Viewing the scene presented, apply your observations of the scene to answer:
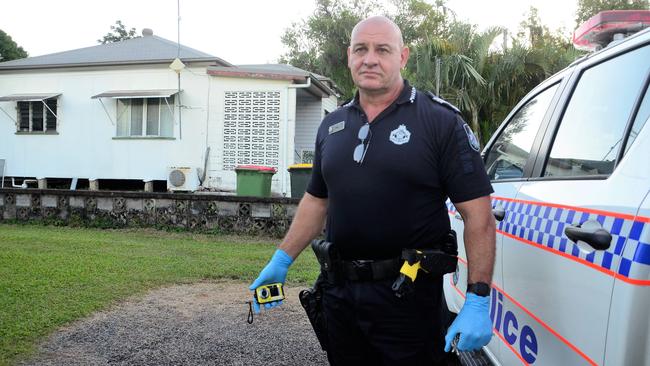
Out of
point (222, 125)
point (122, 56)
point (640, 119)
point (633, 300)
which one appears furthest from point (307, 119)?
point (633, 300)

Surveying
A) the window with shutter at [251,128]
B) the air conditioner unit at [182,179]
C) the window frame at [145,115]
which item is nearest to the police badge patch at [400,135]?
the window with shutter at [251,128]

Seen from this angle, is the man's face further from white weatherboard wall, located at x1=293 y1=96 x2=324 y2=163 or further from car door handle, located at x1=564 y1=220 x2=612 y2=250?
white weatherboard wall, located at x1=293 y1=96 x2=324 y2=163

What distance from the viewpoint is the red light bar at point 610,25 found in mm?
2289

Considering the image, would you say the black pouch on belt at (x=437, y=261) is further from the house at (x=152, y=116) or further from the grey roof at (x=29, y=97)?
the grey roof at (x=29, y=97)

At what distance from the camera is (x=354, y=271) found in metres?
2.19

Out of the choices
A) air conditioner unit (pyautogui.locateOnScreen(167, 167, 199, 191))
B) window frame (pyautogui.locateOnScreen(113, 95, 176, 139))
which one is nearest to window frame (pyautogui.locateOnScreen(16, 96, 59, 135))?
window frame (pyautogui.locateOnScreen(113, 95, 176, 139))

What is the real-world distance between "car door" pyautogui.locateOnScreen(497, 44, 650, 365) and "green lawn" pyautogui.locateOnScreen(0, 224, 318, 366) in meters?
3.24

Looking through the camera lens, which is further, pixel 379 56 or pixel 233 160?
pixel 233 160

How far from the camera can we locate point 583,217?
174 cm

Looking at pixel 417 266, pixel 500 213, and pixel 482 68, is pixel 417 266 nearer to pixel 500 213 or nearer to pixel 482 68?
pixel 500 213

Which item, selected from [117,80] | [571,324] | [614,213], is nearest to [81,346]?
[571,324]

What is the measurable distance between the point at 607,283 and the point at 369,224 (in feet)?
2.92

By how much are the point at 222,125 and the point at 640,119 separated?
1292 cm

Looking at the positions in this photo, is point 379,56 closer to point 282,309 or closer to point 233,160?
point 282,309
